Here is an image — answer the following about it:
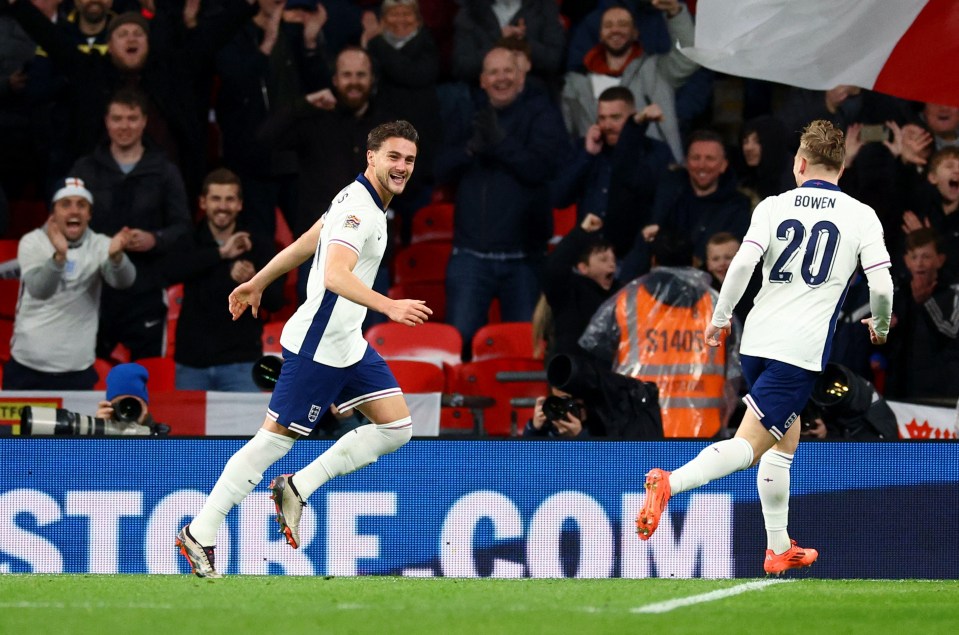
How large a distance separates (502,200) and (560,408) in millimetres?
3103

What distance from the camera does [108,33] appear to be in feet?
38.2

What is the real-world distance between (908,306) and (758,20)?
300 cm

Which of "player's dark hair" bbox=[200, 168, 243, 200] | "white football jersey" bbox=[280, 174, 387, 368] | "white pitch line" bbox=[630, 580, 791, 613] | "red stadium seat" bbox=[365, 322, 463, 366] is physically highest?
"player's dark hair" bbox=[200, 168, 243, 200]

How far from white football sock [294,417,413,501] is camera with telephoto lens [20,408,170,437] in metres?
1.89

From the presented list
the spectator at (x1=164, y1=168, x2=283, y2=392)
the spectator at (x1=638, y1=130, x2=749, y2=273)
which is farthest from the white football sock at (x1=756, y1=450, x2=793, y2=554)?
the spectator at (x1=164, y1=168, x2=283, y2=392)

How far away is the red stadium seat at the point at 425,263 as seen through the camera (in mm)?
12328

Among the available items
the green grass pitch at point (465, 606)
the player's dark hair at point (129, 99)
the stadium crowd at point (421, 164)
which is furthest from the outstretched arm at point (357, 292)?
the player's dark hair at point (129, 99)

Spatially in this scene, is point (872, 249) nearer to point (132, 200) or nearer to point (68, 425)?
point (68, 425)

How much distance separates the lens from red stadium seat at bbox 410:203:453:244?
12.6 meters

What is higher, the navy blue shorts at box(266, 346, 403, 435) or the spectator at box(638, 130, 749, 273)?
A: the spectator at box(638, 130, 749, 273)

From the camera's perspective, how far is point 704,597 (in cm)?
613

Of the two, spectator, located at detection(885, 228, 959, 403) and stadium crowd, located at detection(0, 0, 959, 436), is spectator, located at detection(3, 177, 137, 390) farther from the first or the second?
spectator, located at detection(885, 228, 959, 403)

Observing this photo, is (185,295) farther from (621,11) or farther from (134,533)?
(621,11)

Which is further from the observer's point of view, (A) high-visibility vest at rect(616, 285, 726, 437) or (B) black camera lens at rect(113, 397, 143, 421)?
(A) high-visibility vest at rect(616, 285, 726, 437)
